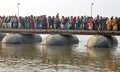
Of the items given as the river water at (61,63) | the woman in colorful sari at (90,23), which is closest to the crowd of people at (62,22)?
the woman in colorful sari at (90,23)

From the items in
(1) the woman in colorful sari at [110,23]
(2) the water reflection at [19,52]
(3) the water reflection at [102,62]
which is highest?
(1) the woman in colorful sari at [110,23]

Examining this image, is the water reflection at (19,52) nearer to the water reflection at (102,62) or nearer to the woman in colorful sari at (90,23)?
the water reflection at (102,62)

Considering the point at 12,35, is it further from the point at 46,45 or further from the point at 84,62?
the point at 84,62

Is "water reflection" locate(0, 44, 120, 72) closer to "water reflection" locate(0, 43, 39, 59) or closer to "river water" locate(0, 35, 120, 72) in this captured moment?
"river water" locate(0, 35, 120, 72)

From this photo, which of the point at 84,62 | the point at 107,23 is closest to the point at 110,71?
the point at 84,62

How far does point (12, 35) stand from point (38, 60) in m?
16.3

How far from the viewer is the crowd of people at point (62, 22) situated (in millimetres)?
35500

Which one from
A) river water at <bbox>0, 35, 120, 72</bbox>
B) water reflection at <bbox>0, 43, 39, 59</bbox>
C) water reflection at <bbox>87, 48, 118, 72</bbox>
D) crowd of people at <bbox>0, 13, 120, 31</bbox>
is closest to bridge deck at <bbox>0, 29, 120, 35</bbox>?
crowd of people at <bbox>0, 13, 120, 31</bbox>

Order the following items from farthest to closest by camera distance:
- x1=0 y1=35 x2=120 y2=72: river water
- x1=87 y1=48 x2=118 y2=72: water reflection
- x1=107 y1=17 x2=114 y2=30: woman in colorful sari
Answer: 1. x1=107 y1=17 x2=114 y2=30: woman in colorful sari
2. x1=87 y1=48 x2=118 y2=72: water reflection
3. x1=0 y1=35 x2=120 y2=72: river water

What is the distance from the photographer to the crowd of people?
1398 inches

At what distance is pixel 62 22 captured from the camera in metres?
38.6

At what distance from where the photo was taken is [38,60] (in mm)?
25656

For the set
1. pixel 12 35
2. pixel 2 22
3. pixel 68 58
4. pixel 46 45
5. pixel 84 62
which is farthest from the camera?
pixel 2 22

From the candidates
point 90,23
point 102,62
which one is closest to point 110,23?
point 90,23
